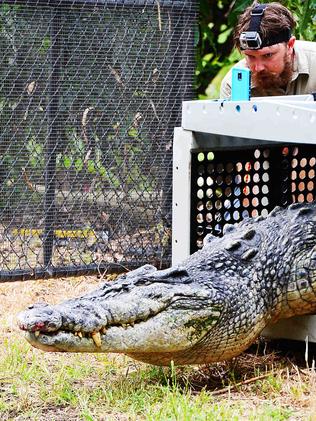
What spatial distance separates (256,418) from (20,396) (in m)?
0.84

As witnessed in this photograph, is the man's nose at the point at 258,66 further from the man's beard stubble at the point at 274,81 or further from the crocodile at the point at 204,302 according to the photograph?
the crocodile at the point at 204,302

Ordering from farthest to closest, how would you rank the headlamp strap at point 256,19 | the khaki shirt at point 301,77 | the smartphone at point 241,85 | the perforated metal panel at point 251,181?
the khaki shirt at point 301,77
the headlamp strap at point 256,19
the perforated metal panel at point 251,181
the smartphone at point 241,85

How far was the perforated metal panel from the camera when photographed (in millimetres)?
4184

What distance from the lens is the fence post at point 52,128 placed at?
5.05 m

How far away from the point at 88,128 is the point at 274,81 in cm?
97

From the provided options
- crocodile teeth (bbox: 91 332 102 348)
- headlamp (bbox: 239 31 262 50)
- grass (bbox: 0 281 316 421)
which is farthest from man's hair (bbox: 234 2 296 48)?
crocodile teeth (bbox: 91 332 102 348)

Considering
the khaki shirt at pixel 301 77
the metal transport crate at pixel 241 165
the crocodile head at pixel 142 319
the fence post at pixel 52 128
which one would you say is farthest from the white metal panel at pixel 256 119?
the fence post at pixel 52 128

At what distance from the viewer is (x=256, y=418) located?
10.6 feet

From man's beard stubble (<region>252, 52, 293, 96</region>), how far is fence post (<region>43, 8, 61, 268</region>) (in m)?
0.98

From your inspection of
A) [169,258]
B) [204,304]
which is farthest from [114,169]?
[204,304]

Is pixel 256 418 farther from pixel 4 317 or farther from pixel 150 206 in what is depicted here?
pixel 150 206

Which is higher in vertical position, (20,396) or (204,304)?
(204,304)

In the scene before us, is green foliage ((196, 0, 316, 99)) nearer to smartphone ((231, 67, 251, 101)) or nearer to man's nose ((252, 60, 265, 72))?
man's nose ((252, 60, 265, 72))

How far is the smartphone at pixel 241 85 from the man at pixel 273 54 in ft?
2.13
